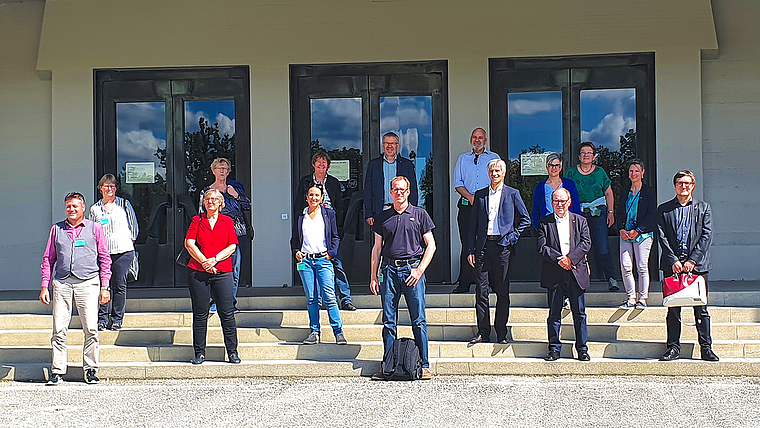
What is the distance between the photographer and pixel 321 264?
7750mm

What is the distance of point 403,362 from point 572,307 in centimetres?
158

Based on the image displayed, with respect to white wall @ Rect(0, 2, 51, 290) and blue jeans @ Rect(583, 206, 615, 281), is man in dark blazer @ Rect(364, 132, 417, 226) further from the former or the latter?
white wall @ Rect(0, 2, 51, 290)

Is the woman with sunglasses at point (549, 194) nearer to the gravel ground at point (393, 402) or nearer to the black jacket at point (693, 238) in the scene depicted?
the black jacket at point (693, 238)

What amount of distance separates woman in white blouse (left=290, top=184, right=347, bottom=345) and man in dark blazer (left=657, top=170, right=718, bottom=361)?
2942 millimetres

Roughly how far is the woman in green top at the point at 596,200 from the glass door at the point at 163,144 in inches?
176

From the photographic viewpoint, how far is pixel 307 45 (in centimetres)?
1046

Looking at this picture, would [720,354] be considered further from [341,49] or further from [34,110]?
[34,110]

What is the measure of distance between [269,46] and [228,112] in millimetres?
1013

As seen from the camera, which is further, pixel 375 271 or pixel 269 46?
pixel 269 46

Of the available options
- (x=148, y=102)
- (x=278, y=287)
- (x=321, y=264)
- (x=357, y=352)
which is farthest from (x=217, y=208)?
(x=148, y=102)

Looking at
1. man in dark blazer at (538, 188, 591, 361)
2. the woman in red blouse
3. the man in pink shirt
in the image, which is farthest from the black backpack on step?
the man in pink shirt

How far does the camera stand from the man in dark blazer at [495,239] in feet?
24.5

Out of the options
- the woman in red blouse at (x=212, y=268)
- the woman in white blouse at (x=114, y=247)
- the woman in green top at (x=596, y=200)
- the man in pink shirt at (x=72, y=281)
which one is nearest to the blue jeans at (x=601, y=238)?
the woman in green top at (x=596, y=200)

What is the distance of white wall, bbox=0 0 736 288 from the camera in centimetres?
1009
